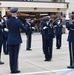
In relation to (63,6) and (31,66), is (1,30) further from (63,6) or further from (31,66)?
(63,6)

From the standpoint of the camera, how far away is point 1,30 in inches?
434

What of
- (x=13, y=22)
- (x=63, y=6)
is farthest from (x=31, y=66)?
(x=63, y=6)

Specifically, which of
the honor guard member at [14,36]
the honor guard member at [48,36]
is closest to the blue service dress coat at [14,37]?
the honor guard member at [14,36]

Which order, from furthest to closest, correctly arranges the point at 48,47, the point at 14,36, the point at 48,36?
the point at 48,47 < the point at 48,36 < the point at 14,36

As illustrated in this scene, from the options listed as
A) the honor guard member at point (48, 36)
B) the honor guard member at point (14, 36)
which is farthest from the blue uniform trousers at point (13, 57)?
the honor guard member at point (48, 36)

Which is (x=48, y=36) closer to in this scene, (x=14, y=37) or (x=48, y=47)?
(x=48, y=47)

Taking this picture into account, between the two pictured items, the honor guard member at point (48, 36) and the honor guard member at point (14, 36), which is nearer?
the honor guard member at point (14, 36)

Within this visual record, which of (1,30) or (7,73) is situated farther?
(1,30)

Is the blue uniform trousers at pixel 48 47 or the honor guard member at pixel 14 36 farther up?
the honor guard member at pixel 14 36

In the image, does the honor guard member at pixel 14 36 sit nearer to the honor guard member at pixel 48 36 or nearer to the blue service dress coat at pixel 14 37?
the blue service dress coat at pixel 14 37

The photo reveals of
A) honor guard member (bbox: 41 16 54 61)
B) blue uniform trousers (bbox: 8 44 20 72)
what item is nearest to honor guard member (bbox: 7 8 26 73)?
blue uniform trousers (bbox: 8 44 20 72)

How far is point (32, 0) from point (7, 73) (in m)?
27.7

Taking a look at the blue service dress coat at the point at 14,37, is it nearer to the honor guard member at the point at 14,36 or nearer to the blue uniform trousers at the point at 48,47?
the honor guard member at the point at 14,36

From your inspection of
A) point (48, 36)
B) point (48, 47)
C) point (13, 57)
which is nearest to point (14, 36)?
point (13, 57)
